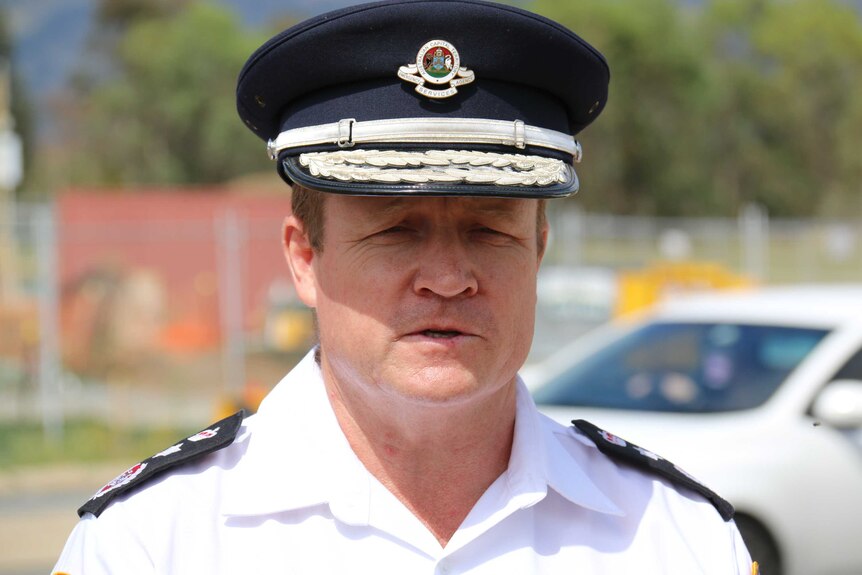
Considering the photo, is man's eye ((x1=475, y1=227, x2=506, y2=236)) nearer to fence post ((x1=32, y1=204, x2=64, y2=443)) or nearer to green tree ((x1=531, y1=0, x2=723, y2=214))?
fence post ((x1=32, y1=204, x2=64, y2=443))

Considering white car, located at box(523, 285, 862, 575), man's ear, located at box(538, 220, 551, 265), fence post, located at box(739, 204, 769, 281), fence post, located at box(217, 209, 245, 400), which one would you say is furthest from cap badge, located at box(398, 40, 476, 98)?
fence post, located at box(739, 204, 769, 281)

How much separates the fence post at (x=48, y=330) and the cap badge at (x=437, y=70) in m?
9.34

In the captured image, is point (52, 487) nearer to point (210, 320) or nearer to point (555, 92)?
point (210, 320)

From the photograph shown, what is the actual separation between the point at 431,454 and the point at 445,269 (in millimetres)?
333

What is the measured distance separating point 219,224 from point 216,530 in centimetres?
1069

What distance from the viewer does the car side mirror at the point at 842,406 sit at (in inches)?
199

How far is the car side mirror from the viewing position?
5.06m

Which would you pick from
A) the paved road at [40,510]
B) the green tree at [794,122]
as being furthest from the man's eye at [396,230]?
the green tree at [794,122]

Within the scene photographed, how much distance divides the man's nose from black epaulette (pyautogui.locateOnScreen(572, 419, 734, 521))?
1.63 feet

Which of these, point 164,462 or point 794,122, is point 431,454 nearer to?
point 164,462

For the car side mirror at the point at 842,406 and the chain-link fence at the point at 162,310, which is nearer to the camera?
the car side mirror at the point at 842,406

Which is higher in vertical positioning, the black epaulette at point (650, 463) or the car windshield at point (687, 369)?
the black epaulette at point (650, 463)

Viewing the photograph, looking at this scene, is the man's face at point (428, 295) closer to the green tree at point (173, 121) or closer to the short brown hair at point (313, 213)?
the short brown hair at point (313, 213)

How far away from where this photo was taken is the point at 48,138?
7988 cm
